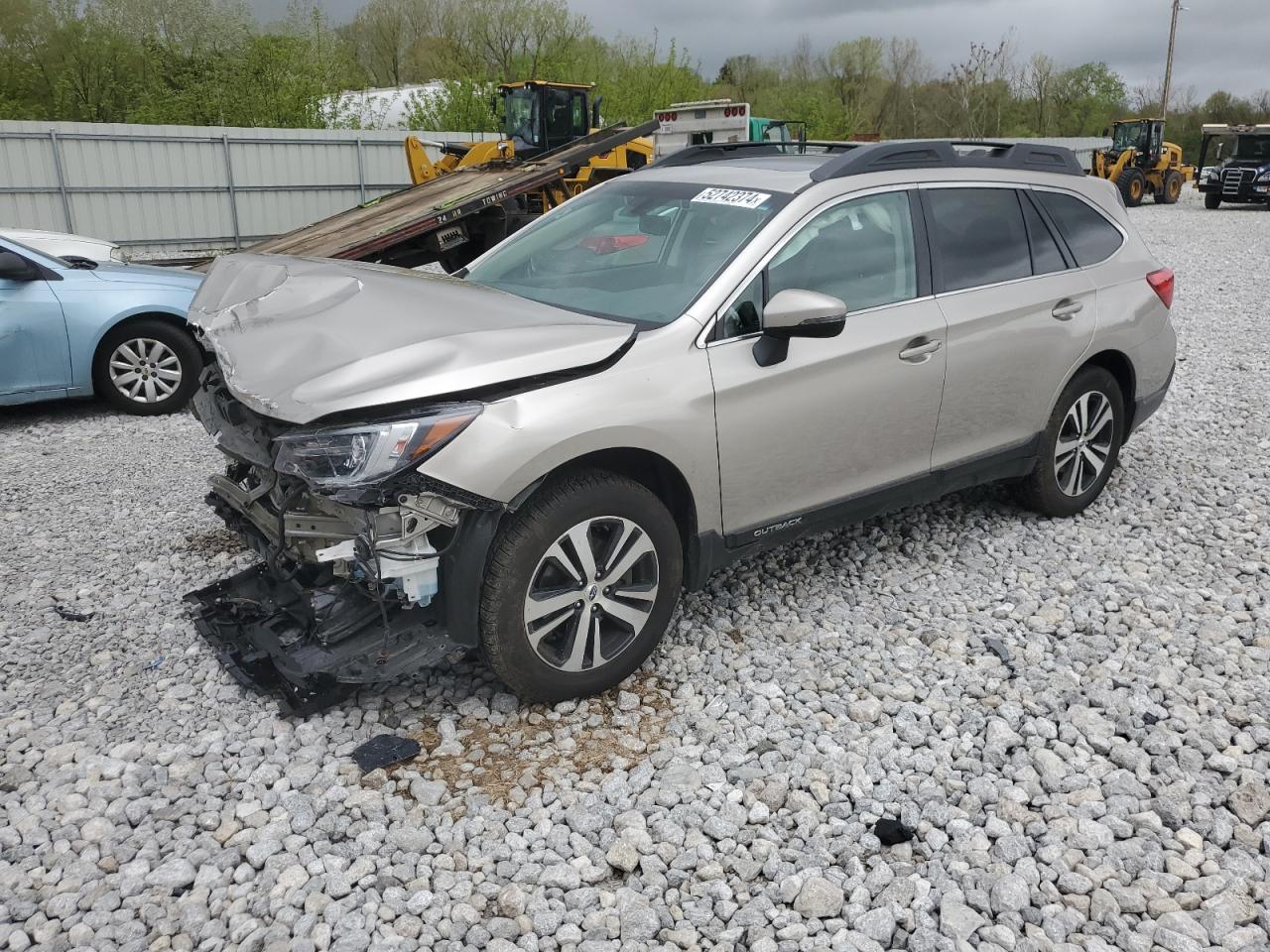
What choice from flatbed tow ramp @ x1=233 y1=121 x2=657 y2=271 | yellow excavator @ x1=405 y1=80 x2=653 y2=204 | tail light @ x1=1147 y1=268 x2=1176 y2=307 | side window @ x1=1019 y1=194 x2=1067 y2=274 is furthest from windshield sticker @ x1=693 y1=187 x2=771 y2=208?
yellow excavator @ x1=405 y1=80 x2=653 y2=204

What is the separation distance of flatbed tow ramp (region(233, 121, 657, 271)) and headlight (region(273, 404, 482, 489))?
718 centimetres

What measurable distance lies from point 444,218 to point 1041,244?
23.6 feet

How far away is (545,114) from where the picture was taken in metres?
17.6

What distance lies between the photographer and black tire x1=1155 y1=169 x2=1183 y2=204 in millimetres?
30031

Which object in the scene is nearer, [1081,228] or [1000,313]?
[1000,313]

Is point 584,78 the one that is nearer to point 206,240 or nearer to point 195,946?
point 206,240

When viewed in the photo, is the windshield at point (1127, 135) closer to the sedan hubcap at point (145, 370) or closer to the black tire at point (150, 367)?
the black tire at point (150, 367)

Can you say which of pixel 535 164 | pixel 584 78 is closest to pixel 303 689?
pixel 535 164

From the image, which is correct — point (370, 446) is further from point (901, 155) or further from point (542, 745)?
point (901, 155)

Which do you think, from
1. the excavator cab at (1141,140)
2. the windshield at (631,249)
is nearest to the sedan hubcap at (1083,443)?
the windshield at (631,249)

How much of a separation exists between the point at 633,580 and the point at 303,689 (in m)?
1.13

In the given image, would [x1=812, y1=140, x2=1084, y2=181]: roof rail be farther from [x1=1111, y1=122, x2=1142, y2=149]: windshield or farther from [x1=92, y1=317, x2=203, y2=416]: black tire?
[x1=1111, y1=122, x2=1142, y2=149]: windshield

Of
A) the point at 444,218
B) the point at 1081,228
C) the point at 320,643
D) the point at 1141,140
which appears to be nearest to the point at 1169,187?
the point at 1141,140

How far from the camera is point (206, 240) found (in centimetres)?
2062
